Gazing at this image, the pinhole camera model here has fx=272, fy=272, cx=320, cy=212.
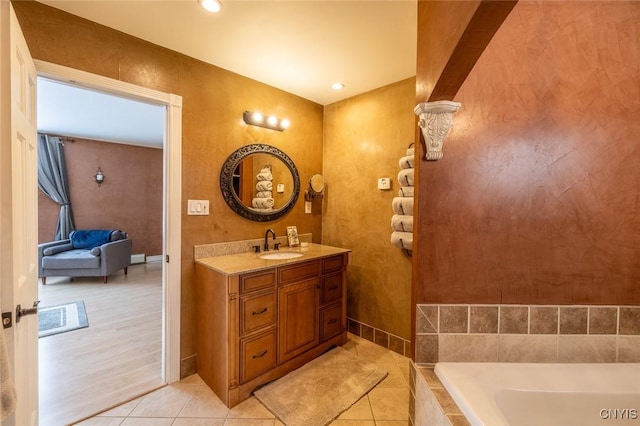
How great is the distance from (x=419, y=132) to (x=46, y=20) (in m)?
2.13

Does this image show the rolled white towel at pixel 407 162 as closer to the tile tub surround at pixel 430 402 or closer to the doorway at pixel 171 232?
the tile tub surround at pixel 430 402

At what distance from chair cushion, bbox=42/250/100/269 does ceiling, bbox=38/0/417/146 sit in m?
3.80

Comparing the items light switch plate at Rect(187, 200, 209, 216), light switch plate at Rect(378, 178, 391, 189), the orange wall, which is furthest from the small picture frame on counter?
the orange wall

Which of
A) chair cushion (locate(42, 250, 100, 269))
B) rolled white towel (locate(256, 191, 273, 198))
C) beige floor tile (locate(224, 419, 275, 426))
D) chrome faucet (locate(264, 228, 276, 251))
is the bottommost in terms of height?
→ beige floor tile (locate(224, 419, 275, 426))

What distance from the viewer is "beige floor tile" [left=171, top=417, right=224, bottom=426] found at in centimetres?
159

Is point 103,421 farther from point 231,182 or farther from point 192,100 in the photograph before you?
point 192,100

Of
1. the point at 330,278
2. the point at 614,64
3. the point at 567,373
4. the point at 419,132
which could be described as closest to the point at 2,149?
the point at 419,132

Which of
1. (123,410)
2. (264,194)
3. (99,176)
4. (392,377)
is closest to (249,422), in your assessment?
(123,410)

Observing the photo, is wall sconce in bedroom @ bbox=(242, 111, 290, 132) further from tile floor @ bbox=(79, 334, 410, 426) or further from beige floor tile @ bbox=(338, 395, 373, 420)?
beige floor tile @ bbox=(338, 395, 373, 420)

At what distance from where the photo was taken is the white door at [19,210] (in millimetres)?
1001

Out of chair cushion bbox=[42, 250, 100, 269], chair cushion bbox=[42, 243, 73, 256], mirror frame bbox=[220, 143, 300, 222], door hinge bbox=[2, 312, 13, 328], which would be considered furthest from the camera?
chair cushion bbox=[42, 243, 73, 256]

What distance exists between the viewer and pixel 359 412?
170 centimetres

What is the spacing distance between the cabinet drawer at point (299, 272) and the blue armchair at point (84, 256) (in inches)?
149

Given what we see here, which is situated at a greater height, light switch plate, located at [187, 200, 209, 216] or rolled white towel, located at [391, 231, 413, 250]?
light switch plate, located at [187, 200, 209, 216]
